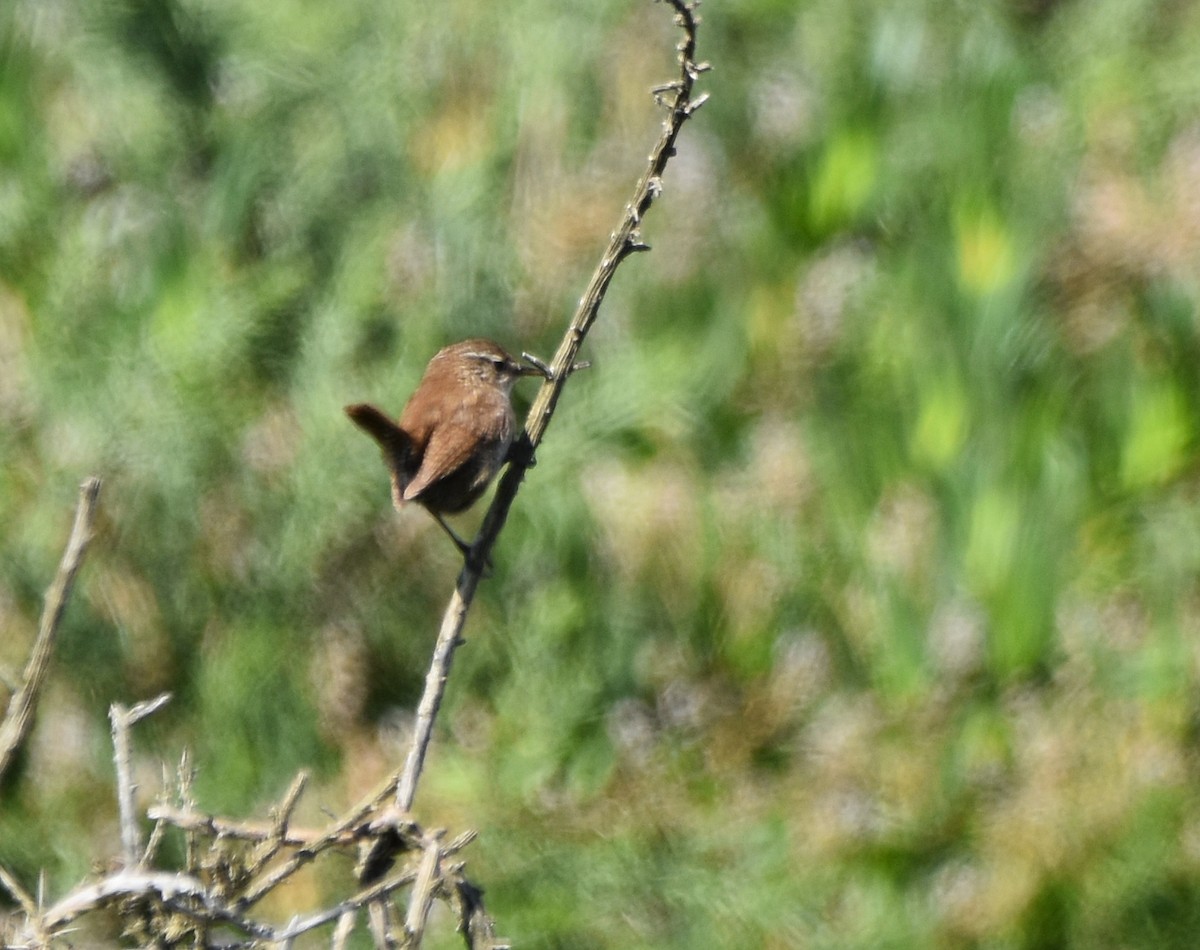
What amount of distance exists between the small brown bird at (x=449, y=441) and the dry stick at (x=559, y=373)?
2.67 feet

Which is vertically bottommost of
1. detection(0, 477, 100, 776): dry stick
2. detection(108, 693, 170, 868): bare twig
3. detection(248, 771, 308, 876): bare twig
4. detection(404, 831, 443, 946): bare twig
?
detection(404, 831, 443, 946): bare twig

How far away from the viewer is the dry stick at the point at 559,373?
116 cm

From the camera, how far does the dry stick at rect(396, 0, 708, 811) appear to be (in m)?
1.16

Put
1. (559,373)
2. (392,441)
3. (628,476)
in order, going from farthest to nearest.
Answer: (628,476) < (392,441) < (559,373)

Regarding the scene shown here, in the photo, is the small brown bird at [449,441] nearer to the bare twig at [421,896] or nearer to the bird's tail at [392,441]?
the bird's tail at [392,441]

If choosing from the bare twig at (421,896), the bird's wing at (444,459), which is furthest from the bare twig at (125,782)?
the bird's wing at (444,459)

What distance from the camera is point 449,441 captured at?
232 cm

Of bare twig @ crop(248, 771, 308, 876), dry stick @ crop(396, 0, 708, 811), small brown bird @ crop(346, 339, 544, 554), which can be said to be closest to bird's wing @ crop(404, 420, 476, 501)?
small brown bird @ crop(346, 339, 544, 554)

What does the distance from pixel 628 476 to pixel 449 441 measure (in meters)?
1.30

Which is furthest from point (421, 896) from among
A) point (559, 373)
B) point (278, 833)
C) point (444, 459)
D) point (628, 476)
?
point (628, 476)

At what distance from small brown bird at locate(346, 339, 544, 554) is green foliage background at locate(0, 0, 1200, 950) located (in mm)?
814

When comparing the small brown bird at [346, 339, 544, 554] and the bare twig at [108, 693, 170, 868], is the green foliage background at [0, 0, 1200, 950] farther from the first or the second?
the bare twig at [108, 693, 170, 868]

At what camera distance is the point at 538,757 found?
10.3ft

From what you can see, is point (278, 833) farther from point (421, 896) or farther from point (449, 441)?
point (449, 441)
